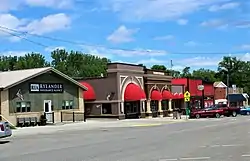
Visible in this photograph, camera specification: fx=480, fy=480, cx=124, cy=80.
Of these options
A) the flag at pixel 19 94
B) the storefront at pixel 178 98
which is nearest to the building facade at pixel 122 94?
the storefront at pixel 178 98

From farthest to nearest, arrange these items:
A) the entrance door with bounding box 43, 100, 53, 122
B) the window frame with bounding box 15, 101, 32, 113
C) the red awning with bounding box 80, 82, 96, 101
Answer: the red awning with bounding box 80, 82, 96, 101 → the entrance door with bounding box 43, 100, 53, 122 → the window frame with bounding box 15, 101, 32, 113

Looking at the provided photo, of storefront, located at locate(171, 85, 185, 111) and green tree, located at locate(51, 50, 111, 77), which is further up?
green tree, located at locate(51, 50, 111, 77)

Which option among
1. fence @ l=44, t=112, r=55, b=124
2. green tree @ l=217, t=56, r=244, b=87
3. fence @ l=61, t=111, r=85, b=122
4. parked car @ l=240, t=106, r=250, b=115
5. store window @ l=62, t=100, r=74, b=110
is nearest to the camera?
fence @ l=44, t=112, r=55, b=124

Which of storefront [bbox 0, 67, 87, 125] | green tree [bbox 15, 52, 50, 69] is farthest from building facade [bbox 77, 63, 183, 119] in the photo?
green tree [bbox 15, 52, 50, 69]

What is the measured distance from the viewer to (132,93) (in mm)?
59500

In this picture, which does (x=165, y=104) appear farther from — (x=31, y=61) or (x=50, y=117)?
(x=31, y=61)

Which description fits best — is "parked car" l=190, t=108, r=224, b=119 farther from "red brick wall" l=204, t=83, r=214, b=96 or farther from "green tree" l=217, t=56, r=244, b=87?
"green tree" l=217, t=56, r=244, b=87

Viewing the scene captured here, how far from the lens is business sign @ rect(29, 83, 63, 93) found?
47.1m

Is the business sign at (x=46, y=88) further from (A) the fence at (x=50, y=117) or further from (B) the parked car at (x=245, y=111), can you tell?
(B) the parked car at (x=245, y=111)

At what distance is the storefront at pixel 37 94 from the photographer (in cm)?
4412

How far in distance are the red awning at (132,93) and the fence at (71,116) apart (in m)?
8.42

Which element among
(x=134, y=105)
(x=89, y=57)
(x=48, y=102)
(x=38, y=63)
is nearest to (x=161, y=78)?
(x=134, y=105)

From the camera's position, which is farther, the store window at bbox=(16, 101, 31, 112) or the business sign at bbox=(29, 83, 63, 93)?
the business sign at bbox=(29, 83, 63, 93)

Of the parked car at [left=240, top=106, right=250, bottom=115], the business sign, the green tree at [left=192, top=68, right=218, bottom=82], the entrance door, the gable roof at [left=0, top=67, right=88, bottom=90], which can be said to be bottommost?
the parked car at [left=240, top=106, right=250, bottom=115]
